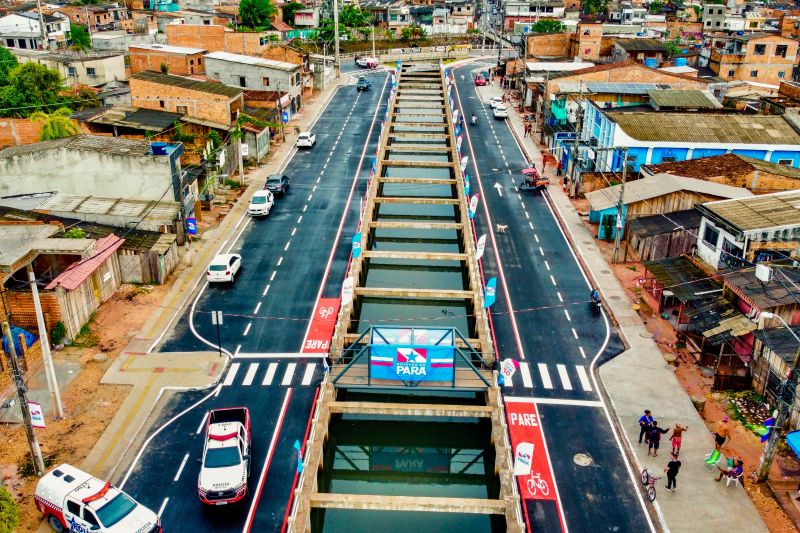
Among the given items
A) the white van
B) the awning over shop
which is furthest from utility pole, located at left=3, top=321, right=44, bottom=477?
the awning over shop

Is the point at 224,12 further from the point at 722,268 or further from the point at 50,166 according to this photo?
the point at 722,268

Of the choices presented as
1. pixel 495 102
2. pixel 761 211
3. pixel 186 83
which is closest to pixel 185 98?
pixel 186 83

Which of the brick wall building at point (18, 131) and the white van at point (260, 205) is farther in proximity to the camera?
the brick wall building at point (18, 131)

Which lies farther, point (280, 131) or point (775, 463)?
point (280, 131)

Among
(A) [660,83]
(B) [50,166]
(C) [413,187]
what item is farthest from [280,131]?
(A) [660,83]

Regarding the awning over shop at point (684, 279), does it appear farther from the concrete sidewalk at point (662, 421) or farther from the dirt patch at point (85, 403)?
the dirt patch at point (85, 403)

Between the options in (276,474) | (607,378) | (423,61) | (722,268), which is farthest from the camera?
(423,61)

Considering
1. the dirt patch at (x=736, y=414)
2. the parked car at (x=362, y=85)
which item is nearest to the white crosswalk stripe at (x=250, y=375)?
the dirt patch at (x=736, y=414)
